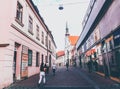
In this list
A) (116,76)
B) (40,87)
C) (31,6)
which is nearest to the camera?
(40,87)

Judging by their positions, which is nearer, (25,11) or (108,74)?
(108,74)

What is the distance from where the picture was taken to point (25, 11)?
14.4 m

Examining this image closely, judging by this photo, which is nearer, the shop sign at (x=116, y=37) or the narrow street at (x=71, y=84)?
the narrow street at (x=71, y=84)

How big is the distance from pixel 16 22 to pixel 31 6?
525cm

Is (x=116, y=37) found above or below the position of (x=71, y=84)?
above

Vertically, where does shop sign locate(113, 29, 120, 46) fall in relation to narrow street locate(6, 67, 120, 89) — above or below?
above

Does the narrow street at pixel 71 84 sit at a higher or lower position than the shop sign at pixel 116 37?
lower

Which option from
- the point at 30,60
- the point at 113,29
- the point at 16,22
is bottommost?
the point at 30,60

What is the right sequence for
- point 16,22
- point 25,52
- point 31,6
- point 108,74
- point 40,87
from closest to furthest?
point 40,87 < point 16,22 < point 108,74 < point 25,52 < point 31,6

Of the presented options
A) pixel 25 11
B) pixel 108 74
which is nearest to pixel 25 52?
pixel 25 11

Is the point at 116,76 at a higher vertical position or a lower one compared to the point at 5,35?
lower

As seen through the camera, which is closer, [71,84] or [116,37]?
[71,84]

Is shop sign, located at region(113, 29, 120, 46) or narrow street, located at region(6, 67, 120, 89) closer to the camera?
narrow street, located at region(6, 67, 120, 89)

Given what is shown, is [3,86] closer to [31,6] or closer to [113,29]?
[113,29]
